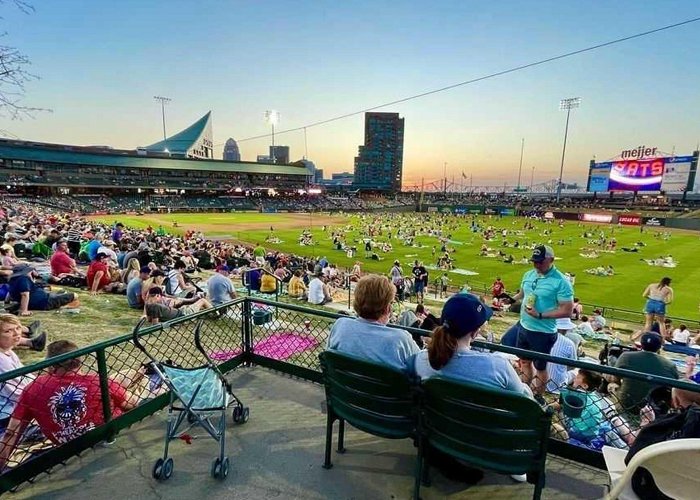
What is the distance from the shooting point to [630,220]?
199 ft

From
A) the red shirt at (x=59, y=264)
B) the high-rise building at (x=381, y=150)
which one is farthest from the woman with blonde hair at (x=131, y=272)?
the high-rise building at (x=381, y=150)

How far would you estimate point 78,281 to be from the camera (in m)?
9.23

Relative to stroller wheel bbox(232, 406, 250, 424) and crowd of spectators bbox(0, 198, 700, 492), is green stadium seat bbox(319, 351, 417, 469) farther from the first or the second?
stroller wheel bbox(232, 406, 250, 424)

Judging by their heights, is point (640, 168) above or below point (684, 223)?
above

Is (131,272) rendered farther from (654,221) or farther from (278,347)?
(654,221)

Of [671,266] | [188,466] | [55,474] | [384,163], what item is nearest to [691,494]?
[188,466]

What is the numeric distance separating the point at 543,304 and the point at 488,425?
9.10 feet

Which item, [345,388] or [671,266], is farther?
[671,266]

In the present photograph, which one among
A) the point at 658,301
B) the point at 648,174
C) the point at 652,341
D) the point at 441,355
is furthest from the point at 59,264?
the point at 648,174

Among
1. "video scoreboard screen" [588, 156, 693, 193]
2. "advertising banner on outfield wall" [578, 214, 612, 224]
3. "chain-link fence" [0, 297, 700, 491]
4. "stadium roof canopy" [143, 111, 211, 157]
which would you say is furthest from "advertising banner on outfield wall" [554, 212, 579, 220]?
A: "stadium roof canopy" [143, 111, 211, 157]

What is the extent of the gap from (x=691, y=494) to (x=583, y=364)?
1.41m

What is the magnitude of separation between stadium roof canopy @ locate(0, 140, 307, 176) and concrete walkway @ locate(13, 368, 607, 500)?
3359 inches

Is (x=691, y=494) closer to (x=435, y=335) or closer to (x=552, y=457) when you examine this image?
(x=435, y=335)

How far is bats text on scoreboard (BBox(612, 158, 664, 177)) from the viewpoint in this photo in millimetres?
72062
